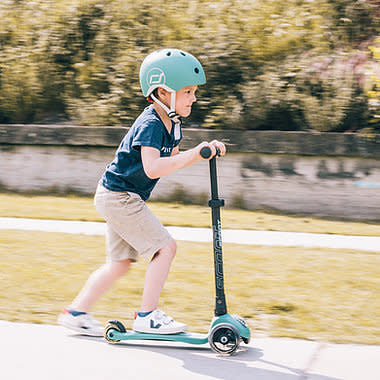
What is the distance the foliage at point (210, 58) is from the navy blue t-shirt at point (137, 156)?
16.6 ft

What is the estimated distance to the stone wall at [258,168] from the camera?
827 centimetres

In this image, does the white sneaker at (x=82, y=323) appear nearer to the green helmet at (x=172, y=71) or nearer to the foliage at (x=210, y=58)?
the green helmet at (x=172, y=71)

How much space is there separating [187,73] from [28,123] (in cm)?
715

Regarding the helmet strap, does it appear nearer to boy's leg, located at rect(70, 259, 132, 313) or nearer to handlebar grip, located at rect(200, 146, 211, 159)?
handlebar grip, located at rect(200, 146, 211, 159)

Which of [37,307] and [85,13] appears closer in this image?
[37,307]

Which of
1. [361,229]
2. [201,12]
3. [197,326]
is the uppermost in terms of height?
[201,12]

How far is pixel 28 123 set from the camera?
10.5 metres

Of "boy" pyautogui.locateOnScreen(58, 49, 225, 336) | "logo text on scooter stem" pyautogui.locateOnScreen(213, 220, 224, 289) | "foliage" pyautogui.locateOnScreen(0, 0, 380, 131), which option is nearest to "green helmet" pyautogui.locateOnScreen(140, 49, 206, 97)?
"boy" pyautogui.locateOnScreen(58, 49, 225, 336)

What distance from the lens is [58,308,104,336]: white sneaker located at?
392cm

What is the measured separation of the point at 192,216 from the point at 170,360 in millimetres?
4561

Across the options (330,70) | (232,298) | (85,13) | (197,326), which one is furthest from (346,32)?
(197,326)

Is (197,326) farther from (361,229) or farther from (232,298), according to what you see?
(361,229)

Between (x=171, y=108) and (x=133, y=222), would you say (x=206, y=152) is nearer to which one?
(x=171, y=108)

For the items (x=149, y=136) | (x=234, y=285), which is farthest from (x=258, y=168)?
(x=149, y=136)
